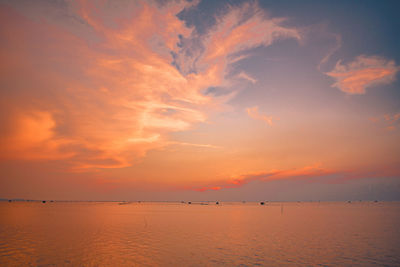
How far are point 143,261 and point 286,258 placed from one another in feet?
56.2

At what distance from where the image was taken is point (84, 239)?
150ft

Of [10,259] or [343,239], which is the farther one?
[343,239]

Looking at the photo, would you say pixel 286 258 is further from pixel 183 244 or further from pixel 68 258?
pixel 68 258

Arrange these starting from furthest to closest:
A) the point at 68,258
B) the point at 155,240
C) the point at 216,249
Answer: the point at 155,240 < the point at 216,249 < the point at 68,258


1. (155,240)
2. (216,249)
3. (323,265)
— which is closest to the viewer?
(323,265)

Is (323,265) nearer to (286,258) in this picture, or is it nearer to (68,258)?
(286,258)

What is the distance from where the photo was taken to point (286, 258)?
3238cm

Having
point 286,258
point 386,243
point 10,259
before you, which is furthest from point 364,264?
point 10,259

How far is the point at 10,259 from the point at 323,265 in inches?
1391

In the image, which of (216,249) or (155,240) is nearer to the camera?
(216,249)

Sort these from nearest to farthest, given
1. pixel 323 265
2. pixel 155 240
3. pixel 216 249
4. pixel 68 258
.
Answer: pixel 323 265
pixel 68 258
pixel 216 249
pixel 155 240

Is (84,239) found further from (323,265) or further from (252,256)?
(323,265)

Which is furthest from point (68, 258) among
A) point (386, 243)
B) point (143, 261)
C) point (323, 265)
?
point (386, 243)

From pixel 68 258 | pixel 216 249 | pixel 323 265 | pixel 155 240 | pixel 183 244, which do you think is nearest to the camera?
pixel 323 265
